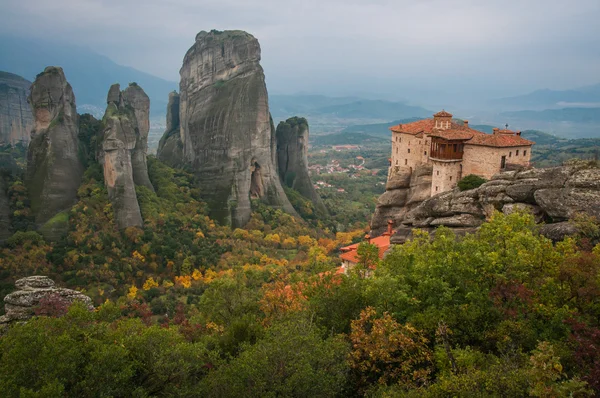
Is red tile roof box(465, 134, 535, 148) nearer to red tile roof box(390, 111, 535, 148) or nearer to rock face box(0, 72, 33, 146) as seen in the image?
red tile roof box(390, 111, 535, 148)

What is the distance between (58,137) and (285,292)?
36632mm

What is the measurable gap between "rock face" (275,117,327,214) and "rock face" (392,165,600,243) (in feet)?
165

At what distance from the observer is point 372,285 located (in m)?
17.2

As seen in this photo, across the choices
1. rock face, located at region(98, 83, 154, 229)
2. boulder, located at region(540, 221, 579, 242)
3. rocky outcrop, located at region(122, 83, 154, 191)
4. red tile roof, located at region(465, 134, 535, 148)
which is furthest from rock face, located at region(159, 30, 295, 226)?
boulder, located at region(540, 221, 579, 242)

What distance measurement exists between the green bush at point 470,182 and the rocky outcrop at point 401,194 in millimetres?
5130

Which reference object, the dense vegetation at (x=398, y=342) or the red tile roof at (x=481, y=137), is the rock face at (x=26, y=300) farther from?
the red tile roof at (x=481, y=137)

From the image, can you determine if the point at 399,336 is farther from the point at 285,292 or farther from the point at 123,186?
the point at 123,186

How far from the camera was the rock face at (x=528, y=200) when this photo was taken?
2052 cm

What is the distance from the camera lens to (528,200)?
2353 centimetres

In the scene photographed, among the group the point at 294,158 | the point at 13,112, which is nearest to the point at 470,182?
the point at 294,158

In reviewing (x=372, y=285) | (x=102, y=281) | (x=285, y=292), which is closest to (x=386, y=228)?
(x=285, y=292)

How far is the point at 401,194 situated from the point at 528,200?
14084mm

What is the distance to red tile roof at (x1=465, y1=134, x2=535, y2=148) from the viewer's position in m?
29.7

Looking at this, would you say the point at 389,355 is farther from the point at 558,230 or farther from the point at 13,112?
the point at 13,112
